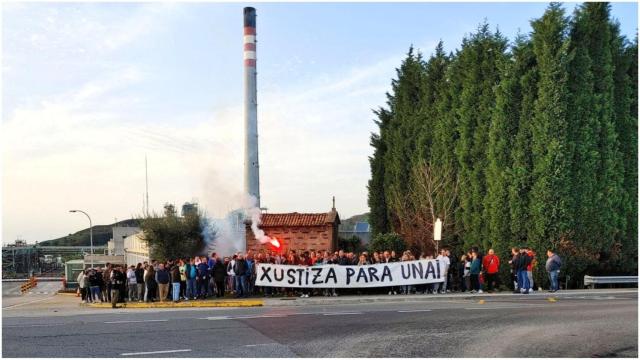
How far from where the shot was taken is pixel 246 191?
49.8m

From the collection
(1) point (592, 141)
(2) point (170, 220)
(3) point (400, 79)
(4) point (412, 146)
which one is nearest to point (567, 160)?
(1) point (592, 141)

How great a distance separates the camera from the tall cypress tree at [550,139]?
2689 cm

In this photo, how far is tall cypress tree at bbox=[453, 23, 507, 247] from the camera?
31.2 metres

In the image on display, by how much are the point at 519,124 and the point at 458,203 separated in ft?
22.6

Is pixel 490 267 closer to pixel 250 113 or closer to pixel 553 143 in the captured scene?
pixel 553 143

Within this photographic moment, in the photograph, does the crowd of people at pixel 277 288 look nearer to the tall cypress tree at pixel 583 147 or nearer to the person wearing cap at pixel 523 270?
the person wearing cap at pixel 523 270

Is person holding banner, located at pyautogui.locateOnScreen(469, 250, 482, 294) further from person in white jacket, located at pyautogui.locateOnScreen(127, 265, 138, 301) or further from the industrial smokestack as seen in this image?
the industrial smokestack

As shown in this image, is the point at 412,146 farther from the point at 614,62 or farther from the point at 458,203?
the point at 614,62

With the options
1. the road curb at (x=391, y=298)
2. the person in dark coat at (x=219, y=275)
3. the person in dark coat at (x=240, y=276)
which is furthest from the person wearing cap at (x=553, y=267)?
the person in dark coat at (x=219, y=275)

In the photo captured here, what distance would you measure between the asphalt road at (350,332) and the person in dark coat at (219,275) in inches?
214

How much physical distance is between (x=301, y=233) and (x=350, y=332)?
2377cm

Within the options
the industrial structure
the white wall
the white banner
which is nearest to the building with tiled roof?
the white banner

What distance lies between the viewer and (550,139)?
27.3 m

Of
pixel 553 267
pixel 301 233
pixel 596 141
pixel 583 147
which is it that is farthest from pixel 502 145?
pixel 301 233
